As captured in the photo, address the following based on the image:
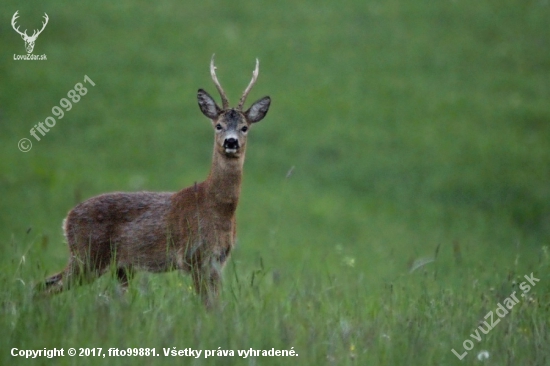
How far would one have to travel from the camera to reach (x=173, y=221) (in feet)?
25.3

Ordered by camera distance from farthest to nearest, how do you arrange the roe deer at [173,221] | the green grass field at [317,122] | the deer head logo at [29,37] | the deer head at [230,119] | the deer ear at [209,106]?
the deer head logo at [29,37]
the green grass field at [317,122]
the deer ear at [209,106]
the deer head at [230,119]
the roe deer at [173,221]

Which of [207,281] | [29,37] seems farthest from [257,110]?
[29,37]

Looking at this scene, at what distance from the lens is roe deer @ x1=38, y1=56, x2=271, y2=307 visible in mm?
7438

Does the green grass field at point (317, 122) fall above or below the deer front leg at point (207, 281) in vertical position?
above

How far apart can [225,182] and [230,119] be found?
1.88 ft

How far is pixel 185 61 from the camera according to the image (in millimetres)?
23609

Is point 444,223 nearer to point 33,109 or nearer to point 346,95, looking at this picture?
point 346,95

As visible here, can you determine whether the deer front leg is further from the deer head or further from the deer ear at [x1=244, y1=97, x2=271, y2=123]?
the deer ear at [x1=244, y1=97, x2=271, y2=123]

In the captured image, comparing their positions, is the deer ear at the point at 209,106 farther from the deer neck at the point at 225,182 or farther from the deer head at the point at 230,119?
the deer neck at the point at 225,182

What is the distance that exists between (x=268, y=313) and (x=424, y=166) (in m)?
14.9

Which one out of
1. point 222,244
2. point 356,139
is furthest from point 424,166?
point 222,244

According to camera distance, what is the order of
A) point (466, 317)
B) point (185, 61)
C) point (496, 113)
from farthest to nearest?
point (185, 61) < point (496, 113) < point (466, 317)

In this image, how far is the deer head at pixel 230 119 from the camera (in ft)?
24.7

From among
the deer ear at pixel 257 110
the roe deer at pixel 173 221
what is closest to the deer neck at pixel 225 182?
the roe deer at pixel 173 221
